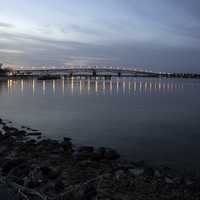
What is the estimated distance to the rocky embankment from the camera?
21.1 ft

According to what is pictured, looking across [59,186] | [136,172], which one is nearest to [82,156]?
[136,172]

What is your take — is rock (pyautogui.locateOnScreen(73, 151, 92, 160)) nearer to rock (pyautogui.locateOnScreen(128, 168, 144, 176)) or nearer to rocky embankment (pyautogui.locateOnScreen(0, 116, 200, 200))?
rocky embankment (pyautogui.locateOnScreen(0, 116, 200, 200))

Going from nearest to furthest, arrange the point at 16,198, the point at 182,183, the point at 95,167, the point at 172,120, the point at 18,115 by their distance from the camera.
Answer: the point at 16,198, the point at 182,183, the point at 95,167, the point at 172,120, the point at 18,115

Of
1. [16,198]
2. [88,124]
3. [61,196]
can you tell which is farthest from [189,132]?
[16,198]

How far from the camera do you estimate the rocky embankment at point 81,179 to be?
253 inches

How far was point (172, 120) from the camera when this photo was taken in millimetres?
21703

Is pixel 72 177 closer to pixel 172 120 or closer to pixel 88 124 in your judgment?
pixel 88 124

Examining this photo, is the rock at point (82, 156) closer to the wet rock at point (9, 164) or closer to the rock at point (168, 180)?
the wet rock at point (9, 164)

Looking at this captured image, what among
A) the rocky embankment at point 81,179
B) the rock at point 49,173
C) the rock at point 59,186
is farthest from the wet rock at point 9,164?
the rock at point 59,186

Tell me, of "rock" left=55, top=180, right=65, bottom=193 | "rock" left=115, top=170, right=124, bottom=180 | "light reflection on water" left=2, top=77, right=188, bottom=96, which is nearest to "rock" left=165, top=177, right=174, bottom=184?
"rock" left=115, top=170, right=124, bottom=180

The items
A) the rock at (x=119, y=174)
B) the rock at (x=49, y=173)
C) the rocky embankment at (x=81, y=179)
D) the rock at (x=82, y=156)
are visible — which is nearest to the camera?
the rocky embankment at (x=81, y=179)

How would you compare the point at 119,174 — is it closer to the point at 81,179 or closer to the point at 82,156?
the point at 81,179

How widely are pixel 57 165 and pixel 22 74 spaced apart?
391 feet

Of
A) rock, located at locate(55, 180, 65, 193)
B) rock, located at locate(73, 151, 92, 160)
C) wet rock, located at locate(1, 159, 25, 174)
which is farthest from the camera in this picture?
rock, located at locate(73, 151, 92, 160)
